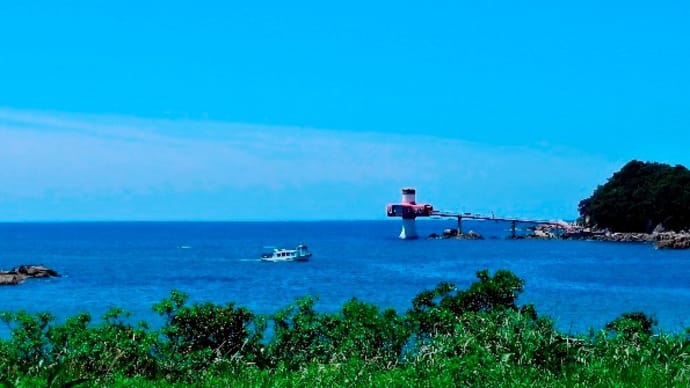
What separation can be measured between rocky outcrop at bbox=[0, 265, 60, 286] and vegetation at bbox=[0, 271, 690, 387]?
134 ft

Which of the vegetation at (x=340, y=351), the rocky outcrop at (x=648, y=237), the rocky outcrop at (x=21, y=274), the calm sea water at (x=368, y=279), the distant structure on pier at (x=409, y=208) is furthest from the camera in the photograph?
the distant structure on pier at (x=409, y=208)

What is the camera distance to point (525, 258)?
2601 inches

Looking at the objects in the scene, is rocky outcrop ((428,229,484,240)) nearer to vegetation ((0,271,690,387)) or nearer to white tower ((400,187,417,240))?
white tower ((400,187,417,240))

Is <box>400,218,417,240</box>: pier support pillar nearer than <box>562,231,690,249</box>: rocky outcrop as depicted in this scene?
No

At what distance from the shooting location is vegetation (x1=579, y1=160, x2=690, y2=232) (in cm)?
→ 7925

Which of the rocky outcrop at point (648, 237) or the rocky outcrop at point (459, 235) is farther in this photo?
the rocky outcrop at point (459, 235)

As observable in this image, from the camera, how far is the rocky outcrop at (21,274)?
46.4 meters

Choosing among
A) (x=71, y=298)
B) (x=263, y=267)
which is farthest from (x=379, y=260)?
(x=71, y=298)

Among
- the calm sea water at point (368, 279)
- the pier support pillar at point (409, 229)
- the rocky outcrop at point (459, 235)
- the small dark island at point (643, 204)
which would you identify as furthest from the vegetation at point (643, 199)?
the pier support pillar at point (409, 229)

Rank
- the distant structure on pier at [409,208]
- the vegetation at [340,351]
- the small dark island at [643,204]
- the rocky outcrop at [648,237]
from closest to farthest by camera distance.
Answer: the vegetation at [340,351]
the rocky outcrop at [648,237]
the small dark island at [643,204]
the distant structure on pier at [409,208]

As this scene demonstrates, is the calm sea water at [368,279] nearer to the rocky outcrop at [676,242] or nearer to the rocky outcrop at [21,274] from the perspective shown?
the rocky outcrop at [21,274]

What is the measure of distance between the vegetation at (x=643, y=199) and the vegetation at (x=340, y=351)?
75.5 meters

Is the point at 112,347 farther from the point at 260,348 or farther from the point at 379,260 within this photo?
the point at 379,260

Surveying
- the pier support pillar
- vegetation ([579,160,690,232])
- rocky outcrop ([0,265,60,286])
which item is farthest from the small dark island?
rocky outcrop ([0,265,60,286])
